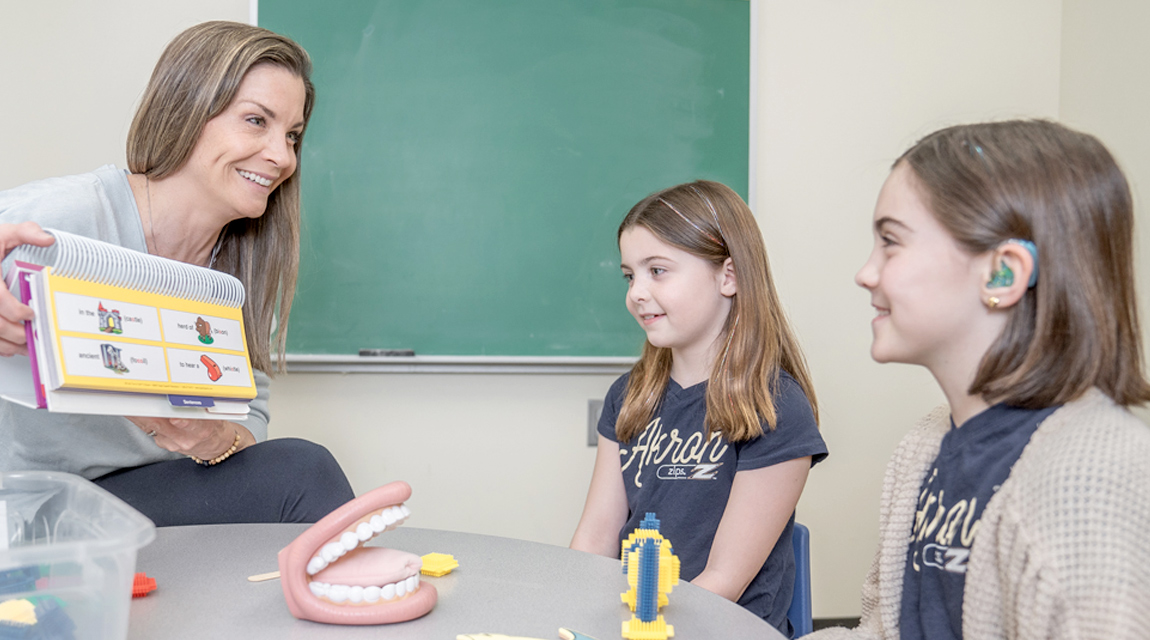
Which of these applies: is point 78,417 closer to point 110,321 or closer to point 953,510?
point 110,321

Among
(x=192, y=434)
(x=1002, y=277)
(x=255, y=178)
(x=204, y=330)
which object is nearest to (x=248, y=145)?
(x=255, y=178)

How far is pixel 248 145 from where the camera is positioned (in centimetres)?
141

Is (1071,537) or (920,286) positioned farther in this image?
(920,286)

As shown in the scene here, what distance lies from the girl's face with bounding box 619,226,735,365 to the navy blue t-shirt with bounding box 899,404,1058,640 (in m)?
0.57

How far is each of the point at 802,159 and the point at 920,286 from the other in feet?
5.04

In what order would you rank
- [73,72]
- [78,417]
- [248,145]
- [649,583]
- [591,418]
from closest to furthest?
[649,583], [78,417], [248,145], [73,72], [591,418]

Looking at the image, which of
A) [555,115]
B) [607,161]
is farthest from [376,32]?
[607,161]

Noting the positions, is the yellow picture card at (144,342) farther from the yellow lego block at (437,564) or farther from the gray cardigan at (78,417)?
the gray cardigan at (78,417)

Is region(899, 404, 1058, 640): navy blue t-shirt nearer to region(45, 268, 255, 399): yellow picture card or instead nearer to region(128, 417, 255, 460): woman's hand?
region(45, 268, 255, 399): yellow picture card

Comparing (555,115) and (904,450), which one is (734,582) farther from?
(555,115)

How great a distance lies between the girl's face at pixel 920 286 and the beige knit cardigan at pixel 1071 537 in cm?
12

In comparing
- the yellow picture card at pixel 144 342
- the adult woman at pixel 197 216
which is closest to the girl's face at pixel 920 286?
the yellow picture card at pixel 144 342

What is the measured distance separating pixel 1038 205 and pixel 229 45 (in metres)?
1.23

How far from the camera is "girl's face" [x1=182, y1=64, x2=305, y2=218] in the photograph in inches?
54.9
